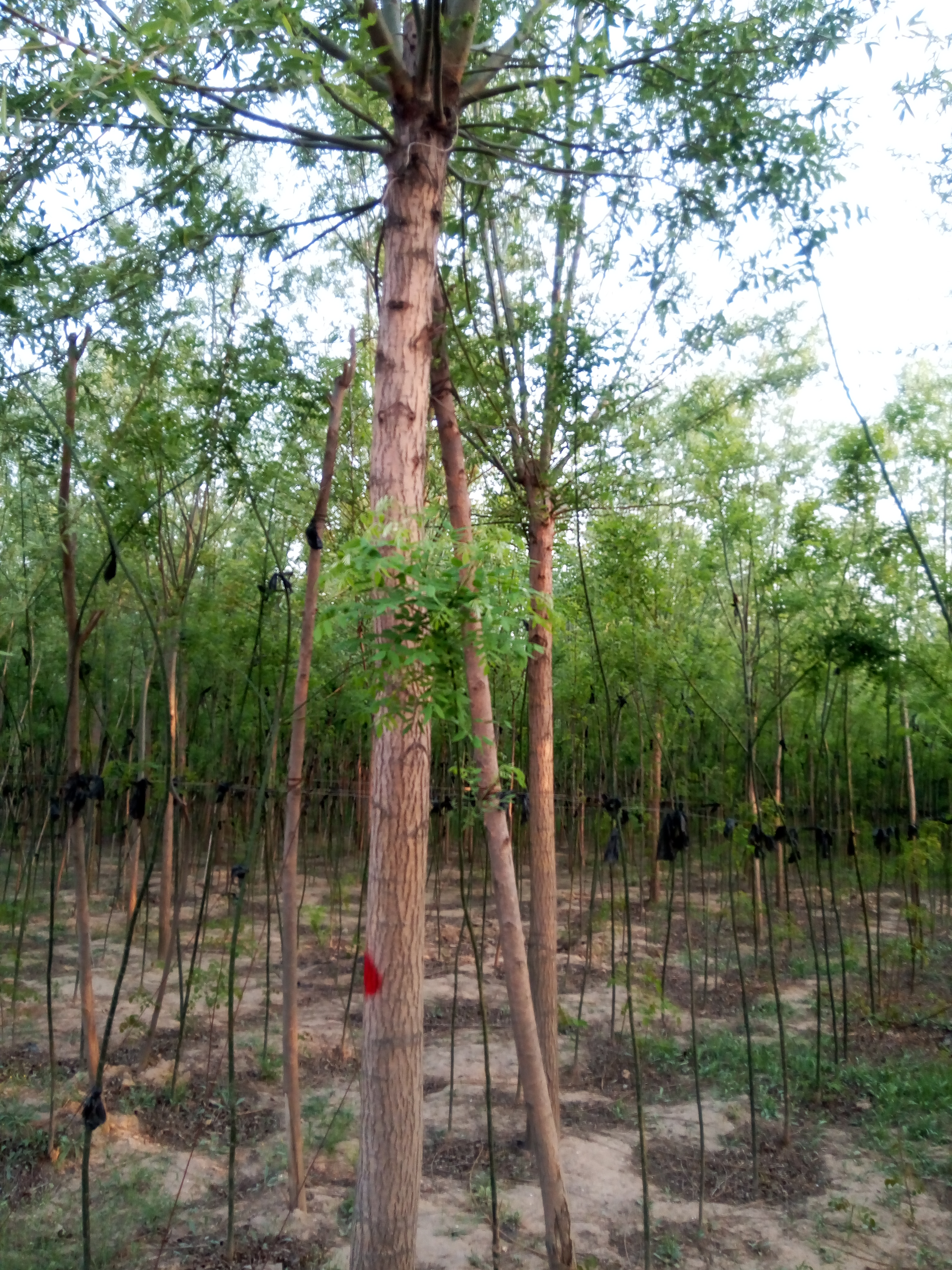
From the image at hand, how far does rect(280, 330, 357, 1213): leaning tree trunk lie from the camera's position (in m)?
3.42

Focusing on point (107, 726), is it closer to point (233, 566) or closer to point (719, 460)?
point (233, 566)

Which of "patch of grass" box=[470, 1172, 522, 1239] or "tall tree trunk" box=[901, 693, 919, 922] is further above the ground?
"tall tree trunk" box=[901, 693, 919, 922]

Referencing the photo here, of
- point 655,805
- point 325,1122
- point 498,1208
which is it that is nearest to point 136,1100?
point 325,1122

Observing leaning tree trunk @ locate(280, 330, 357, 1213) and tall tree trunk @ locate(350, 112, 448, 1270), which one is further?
leaning tree trunk @ locate(280, 330, 357, 1213)

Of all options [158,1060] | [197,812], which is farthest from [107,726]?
[197,812]

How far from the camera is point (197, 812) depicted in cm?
1098

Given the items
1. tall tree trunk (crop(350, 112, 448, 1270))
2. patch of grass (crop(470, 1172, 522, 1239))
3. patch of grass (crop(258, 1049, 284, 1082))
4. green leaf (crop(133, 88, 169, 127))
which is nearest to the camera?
green leaf (crop(133, 88, 169, 127))

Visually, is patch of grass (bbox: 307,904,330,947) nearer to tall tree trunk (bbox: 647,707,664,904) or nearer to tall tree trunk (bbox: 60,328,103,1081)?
tall tree trunk (bbox: 647,707,664,904)

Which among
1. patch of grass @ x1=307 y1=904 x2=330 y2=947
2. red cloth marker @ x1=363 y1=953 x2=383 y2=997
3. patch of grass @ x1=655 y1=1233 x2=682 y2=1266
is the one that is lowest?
patch of grass @ x1=655 y1=1233 x2=682 y2=1266

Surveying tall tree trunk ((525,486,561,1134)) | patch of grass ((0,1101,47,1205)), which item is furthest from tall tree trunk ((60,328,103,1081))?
tall tree trunk ((525,486,561,1134))

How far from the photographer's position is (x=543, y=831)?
4.14m

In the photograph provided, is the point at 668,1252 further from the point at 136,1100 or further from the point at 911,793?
the point at 911,793

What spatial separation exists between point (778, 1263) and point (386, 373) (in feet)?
11.2

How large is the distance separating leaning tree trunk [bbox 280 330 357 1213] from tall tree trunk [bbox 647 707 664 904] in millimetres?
4021
